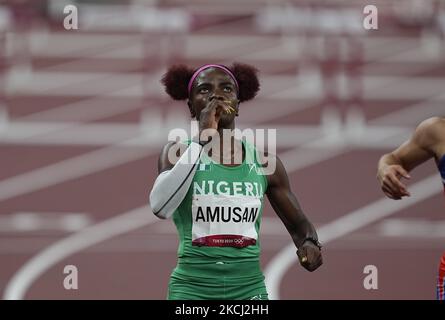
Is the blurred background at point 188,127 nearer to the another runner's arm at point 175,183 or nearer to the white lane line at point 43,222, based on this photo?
the white lane line at point 43,222

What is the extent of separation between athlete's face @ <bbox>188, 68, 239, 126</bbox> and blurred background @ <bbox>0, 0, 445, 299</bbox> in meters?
3.58

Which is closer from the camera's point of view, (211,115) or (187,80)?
(211,115)

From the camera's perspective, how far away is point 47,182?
32.9ft

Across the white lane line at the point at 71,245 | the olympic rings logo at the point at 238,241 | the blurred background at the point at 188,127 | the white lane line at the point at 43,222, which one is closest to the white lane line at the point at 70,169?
the blurred background at the point at 188,127

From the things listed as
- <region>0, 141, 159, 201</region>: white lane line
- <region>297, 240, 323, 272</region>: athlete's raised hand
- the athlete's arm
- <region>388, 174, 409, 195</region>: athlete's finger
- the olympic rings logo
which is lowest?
<region>297, 240, 323, 272</region>: athlete's raised hand

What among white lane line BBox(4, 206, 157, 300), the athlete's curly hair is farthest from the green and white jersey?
white lane line BBox(4, 206, 157, 300)

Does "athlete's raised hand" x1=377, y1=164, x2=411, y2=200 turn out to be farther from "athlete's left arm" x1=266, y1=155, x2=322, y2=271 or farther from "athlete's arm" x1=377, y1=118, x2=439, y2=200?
"athlete's left arm" x1=266, y1=155, x2=322, y2=271

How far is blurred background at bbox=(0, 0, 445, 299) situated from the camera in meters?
8.49

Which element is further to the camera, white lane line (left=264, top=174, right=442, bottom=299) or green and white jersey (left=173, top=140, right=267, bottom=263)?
white lane line (left=264, top=174, right=442, bottom=299)

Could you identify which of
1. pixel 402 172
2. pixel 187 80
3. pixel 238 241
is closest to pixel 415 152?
pixel 402 172

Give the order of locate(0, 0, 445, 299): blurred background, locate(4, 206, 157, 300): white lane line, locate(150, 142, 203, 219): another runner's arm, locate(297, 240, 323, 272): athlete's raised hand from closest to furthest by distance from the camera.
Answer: locate(150, 142, 203, 219): another runner's arm < locate(297, 240, 323, 272): athlete's raised hand < locate(4, 206, 157, 300): white lane line < locate(0, 0, 445, 299): blurred background

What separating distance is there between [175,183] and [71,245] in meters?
4.87

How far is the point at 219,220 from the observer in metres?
4.20

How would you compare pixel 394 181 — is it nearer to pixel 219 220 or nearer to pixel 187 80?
pixel 219 220
